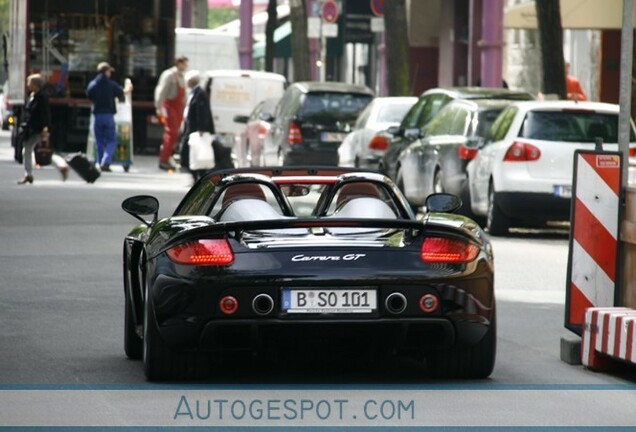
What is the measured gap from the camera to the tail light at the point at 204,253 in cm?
914

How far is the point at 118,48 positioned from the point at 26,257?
23.5 m

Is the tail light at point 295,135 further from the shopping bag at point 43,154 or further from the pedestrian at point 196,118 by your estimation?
the shopping bag at point 43,154

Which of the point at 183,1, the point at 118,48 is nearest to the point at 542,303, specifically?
the point at 118,48

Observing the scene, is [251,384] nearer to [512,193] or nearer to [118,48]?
[512,193]

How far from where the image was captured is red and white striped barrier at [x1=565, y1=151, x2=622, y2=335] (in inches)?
423

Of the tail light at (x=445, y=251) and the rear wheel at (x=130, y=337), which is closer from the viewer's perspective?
the tail light at (x=445, y=251)

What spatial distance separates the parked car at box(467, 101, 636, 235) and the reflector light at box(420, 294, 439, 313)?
11.5m

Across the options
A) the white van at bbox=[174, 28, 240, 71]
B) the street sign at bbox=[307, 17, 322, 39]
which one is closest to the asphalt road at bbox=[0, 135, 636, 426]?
the street sign at bbox=[307, 17, 322, 39]

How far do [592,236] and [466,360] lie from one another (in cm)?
156

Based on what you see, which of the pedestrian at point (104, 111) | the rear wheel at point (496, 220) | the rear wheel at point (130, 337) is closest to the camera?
the rear wheel at point (130, 337)

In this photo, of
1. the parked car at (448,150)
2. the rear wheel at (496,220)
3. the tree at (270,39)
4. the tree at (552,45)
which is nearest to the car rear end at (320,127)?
the tree at (552,45)

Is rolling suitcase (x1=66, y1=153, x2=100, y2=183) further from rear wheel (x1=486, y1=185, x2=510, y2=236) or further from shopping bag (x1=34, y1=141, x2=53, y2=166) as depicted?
rear wheel (x1=486, y1=185, x2=510, y2=236)

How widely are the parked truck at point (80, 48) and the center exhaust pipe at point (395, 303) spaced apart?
3108 centimetres

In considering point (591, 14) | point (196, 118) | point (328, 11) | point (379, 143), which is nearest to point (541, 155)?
point (379, 143)
